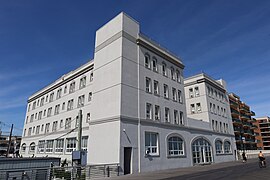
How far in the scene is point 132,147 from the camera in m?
19.6

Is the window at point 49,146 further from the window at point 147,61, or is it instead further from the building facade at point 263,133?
the building facade at point 263,133

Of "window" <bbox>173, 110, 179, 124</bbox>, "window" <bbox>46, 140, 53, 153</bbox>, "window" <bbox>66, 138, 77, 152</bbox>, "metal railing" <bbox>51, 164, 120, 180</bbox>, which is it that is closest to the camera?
"metal railing" <bbox>51, 164, 120, 180</bbox>

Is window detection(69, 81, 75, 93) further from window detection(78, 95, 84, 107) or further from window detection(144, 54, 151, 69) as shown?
window detection(144, 54, 151, 69)

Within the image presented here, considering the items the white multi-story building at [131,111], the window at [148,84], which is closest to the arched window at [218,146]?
the white multi-story building at [131,111]

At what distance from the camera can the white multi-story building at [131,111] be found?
1989 cm

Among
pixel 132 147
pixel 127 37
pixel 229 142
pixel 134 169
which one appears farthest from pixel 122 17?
pixel 229 142

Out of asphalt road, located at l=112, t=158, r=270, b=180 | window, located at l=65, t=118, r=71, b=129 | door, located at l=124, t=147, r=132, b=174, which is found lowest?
asphalt road, located at l=112, t=158, r=270, b=180

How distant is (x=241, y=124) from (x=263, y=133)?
4240cm

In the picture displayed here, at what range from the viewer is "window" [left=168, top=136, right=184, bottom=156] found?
948 inches

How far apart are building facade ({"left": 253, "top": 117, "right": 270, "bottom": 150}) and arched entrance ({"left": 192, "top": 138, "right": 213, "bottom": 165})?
6920cm

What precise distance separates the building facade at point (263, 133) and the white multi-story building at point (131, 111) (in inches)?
2639

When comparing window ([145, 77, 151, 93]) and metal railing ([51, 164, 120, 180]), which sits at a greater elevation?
window ([145, 77, 151, 93])

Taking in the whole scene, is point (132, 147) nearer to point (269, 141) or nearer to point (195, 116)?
point (195, 116)

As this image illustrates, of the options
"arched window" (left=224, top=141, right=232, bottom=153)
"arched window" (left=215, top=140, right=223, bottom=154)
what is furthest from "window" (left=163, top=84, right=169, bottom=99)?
"arched window" (left=224, top=141, right=232, bottom=153)
